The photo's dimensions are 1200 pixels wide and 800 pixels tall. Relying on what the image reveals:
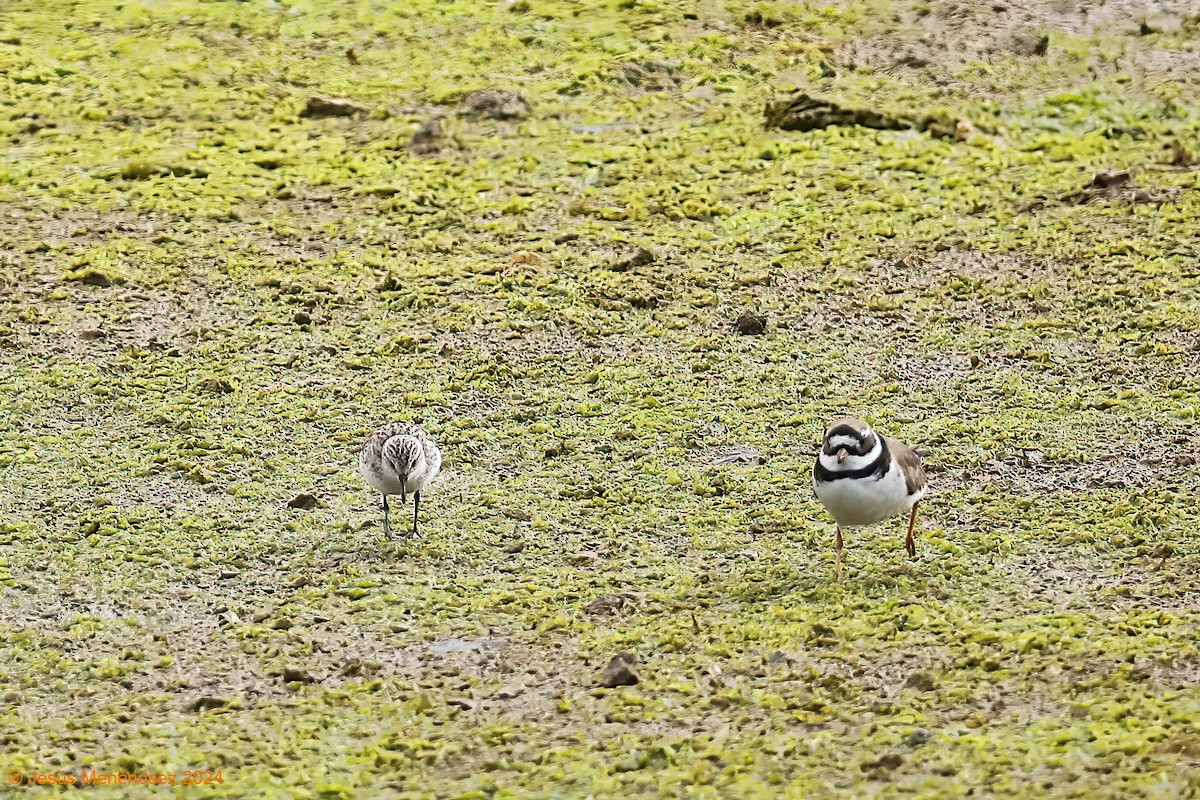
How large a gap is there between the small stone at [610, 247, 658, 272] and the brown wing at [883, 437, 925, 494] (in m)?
4.00

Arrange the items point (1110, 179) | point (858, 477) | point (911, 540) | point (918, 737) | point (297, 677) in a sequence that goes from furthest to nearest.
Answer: point (1110, 179)
point (911, 540)
point (858, 477)
point (297, 677)
point (918, 737)

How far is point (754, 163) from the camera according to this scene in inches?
494

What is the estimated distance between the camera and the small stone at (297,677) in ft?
21.6

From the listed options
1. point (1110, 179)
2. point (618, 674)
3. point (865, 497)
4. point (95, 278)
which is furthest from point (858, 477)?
point (95, 278)

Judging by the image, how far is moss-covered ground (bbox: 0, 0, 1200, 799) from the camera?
6.17m

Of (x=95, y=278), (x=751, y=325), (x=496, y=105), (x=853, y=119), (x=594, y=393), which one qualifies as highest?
(x=853, y=119)

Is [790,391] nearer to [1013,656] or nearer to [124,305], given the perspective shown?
[1013,656]

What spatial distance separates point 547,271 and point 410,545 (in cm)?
363

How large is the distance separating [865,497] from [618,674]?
134 cm

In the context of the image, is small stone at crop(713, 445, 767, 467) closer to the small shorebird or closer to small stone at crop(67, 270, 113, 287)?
the small shorebird

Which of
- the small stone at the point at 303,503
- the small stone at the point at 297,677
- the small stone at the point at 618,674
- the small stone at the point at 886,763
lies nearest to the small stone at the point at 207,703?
the small stone at the point at 297,677

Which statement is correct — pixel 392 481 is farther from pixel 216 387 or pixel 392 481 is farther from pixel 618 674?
pixel 216 387

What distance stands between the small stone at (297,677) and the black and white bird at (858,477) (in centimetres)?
223

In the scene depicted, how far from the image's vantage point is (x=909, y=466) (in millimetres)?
7238
